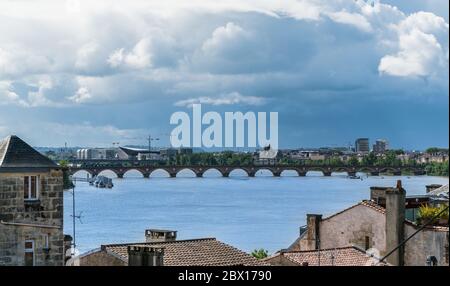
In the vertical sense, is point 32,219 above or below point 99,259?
above

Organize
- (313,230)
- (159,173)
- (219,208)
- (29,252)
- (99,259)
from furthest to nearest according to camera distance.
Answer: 1. (159,173)
2. (219,208)
3. (313,230)
4. (99,259)
5. (29,252)

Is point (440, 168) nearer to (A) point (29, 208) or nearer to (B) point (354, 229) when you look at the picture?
(B) point (354, 229)

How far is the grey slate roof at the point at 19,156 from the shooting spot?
5.60 metres

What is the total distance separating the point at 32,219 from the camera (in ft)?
17.9

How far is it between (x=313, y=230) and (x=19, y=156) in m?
4.50

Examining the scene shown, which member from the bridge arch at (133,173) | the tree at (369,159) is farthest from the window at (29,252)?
the bridge arch at (133,173)

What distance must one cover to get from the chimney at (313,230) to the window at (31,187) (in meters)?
4.28

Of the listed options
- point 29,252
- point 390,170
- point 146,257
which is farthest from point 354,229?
point 390,170

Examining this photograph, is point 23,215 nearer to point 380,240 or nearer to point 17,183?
point 17,183

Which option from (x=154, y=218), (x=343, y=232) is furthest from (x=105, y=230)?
(x=343, y=232)

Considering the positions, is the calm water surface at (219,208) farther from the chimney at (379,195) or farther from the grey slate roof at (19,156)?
the grey slate roof at (19,156)
